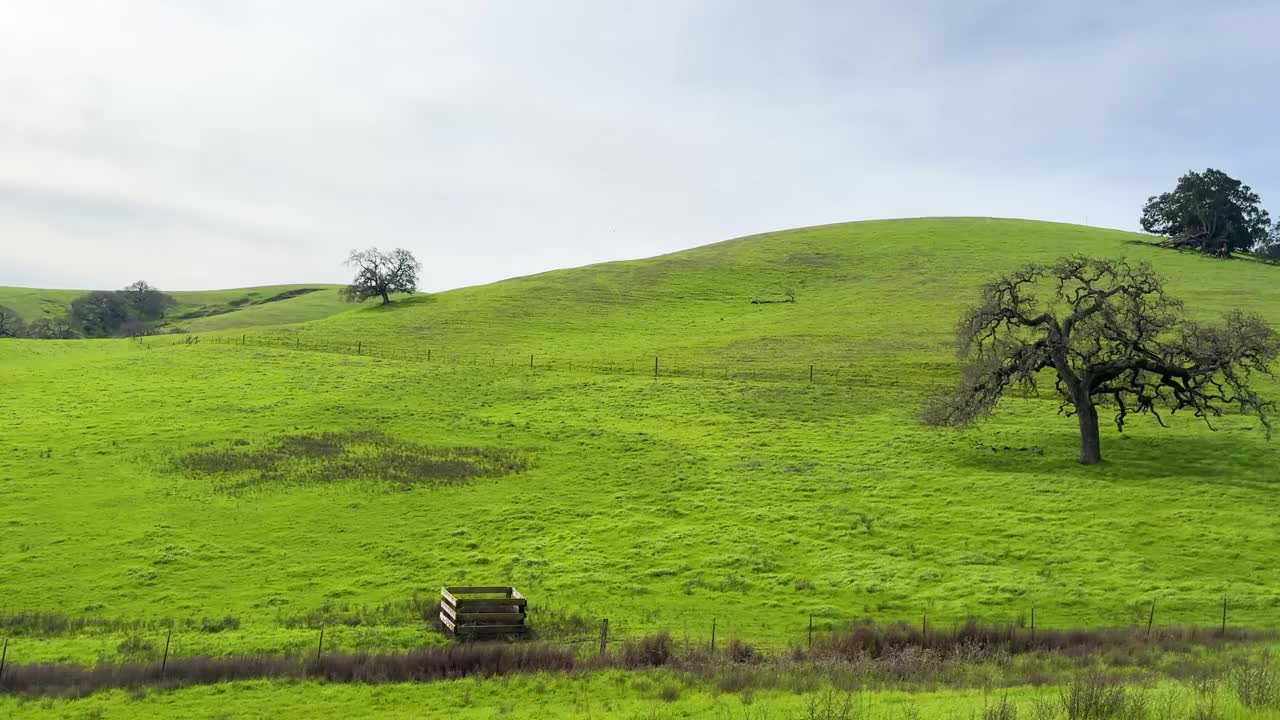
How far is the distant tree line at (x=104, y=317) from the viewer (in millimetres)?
136250

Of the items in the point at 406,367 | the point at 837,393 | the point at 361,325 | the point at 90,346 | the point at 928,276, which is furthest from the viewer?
the point at 928,276

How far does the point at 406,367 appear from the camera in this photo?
228 feet

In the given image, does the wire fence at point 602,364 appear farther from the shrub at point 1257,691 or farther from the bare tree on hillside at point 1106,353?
the shrub at point 1257,691

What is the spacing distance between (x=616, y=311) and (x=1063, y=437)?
181ft

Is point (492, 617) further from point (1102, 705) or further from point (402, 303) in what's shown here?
point (402, 303)

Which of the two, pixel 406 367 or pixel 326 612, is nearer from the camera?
pixel 326 612

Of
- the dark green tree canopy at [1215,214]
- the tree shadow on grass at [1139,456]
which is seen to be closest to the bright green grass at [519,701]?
the tree shadow on grass at [1139,456]

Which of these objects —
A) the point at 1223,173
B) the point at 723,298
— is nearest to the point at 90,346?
the point at 723,298

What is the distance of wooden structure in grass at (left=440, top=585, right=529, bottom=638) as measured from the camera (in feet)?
88.3

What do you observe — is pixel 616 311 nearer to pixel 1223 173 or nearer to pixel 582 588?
pixel 582 588

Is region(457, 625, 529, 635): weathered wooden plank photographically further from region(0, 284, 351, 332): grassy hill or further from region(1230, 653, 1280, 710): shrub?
region(0, 284, 351, 332): grassy hill

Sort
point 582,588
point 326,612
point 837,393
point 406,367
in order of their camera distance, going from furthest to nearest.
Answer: point 406,367 < point 837,393 < point 582,588 < point 326,612

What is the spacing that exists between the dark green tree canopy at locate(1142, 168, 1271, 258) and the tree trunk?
300ft

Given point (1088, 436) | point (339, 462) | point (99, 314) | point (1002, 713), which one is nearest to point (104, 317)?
point (99, 314)
